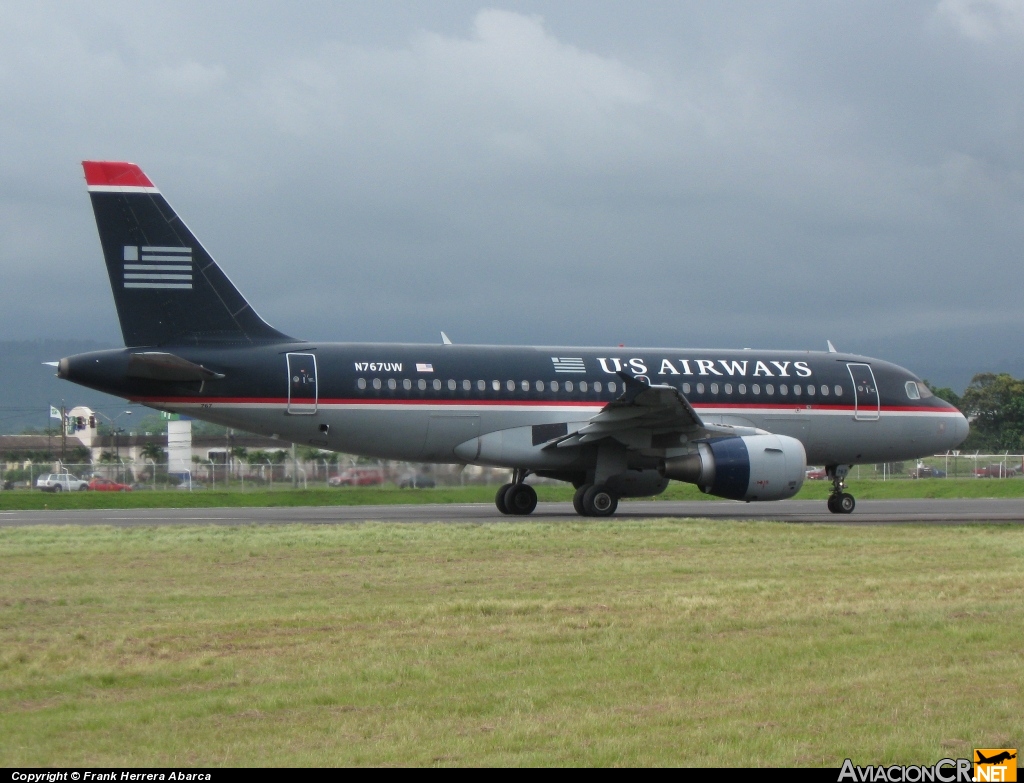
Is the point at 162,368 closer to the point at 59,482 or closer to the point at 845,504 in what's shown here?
the point at 845,504

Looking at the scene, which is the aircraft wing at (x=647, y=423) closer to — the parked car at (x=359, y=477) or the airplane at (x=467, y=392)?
the airplane at (x=467, y=392)

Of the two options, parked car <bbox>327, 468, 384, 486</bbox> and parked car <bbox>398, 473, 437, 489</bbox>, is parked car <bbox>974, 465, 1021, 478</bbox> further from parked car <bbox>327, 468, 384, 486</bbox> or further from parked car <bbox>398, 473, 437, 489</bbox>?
parked car <bbox>398, 473, 437, 489</bbox>

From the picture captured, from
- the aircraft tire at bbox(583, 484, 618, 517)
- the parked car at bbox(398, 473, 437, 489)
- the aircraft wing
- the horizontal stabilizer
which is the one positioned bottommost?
the aircraft tire at bbox(583, 484, 618, 517)

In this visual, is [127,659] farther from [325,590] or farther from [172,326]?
[172,326]

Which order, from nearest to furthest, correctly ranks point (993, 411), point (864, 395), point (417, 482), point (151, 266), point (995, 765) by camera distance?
point (995, 765)
point (151, 266)
point (864, 395)
point (417, 482)
point (993, 411)

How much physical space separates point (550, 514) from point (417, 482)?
8670 millimetres

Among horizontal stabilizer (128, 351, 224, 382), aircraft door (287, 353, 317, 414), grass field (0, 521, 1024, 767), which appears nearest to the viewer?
grass field (0, 521, 1024, 767)

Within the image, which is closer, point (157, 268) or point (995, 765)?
point (995, 765)

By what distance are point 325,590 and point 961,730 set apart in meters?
7.16

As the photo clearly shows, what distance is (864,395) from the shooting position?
2866 centimetres

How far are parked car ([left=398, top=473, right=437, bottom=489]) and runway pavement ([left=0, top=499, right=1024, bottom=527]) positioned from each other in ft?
9.51

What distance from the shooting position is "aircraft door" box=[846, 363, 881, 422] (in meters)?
28.5

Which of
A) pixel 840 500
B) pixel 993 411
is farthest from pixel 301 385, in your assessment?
pixel 993 411

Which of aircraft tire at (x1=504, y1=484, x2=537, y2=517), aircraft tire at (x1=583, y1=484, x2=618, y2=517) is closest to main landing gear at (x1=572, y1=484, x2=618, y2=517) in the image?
aircraft tire at (x1=583, y1=484, x2=618, y2=517)
